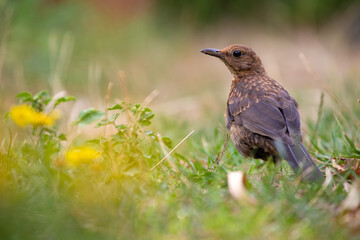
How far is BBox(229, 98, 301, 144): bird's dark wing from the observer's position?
3770 millimetres

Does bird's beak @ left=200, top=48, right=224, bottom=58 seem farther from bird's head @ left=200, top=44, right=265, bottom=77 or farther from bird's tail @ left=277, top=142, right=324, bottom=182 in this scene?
bird's tail @ left=277, top=142, right=324, bottom=182

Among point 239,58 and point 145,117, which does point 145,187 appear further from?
point 239,58

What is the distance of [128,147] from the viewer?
342 centimetres

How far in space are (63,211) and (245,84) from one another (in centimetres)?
243

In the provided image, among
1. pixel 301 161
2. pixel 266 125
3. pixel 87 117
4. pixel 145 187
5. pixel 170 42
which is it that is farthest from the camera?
pixel 170 42

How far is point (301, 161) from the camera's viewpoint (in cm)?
343

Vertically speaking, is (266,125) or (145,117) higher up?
(145,117)

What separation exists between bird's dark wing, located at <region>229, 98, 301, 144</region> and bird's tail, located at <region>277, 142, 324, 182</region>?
70 millimetres

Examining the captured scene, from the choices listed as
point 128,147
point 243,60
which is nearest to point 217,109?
point 243,60

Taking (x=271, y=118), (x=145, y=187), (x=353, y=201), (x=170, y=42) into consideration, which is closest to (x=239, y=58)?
(x=271, y=118)

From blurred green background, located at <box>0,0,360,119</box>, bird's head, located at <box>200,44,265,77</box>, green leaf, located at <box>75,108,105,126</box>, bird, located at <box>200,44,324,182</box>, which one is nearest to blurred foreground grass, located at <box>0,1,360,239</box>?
green leaf, located at <box>75,108,105,126</box>

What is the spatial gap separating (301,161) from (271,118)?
1.89 ft

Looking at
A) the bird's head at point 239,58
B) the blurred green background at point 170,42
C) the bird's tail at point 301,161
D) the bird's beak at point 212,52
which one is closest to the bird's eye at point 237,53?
the bird's head at point 239,58

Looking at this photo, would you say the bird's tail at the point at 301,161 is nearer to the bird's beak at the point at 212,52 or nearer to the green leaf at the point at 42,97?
the bird's beak at the point at 212,52
